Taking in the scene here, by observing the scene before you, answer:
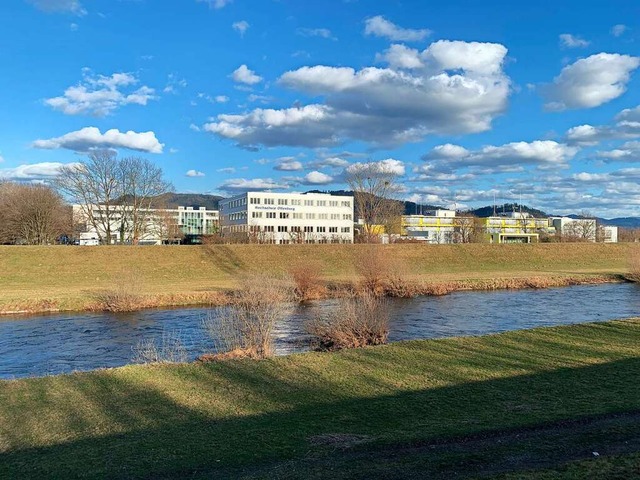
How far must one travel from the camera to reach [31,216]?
64000 millimetres

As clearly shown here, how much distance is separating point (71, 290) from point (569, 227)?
12376cm

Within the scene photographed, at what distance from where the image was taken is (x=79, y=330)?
2384 cm

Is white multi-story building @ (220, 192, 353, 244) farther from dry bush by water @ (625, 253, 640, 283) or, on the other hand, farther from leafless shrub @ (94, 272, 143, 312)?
leafless shrub @ (94, 272, 143, 312)

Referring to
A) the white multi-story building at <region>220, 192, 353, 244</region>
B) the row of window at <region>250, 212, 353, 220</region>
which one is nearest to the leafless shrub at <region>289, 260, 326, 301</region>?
the white multi-story building at <region>220, 192, 353, 244</region>

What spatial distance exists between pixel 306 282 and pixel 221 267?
17180mm

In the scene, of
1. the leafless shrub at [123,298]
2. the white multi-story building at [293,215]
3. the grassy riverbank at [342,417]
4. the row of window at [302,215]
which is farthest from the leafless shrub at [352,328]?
the row of window at [302,215]

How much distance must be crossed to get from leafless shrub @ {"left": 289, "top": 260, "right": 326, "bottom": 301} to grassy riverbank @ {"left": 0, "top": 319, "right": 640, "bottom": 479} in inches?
726

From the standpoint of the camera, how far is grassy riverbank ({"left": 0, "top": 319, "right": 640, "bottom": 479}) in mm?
7039

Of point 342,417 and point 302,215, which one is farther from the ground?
point 302,215

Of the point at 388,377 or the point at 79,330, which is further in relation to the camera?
the point at 79,330

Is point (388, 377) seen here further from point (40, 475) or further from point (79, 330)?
point (79, 330)

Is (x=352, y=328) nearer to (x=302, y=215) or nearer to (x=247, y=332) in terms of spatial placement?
(x=247, y=332)

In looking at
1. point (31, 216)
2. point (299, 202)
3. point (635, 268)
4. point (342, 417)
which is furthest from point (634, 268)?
point (299, 202)

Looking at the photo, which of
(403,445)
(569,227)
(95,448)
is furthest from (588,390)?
(569,227)
